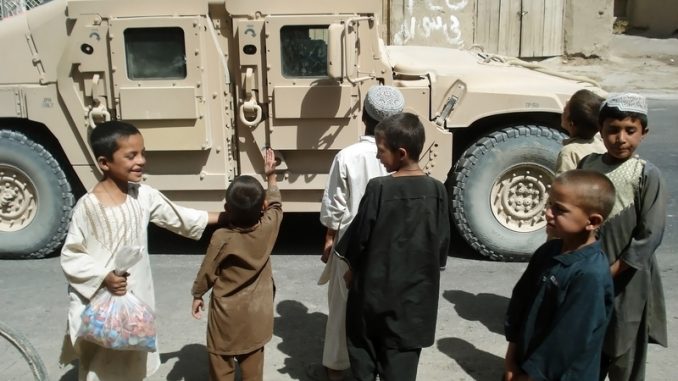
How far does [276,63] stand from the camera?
17.4 feet

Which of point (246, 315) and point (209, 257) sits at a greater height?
point (209, 257)

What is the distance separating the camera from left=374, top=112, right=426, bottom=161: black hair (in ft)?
9.90

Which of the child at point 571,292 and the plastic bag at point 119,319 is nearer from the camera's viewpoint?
the child at point 571,292

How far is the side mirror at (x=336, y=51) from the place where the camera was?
16.3 ft

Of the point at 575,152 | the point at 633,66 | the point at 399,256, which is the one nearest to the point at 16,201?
the point at 399,256

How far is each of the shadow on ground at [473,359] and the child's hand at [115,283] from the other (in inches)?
76.4

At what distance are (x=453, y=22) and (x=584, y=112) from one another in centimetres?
1261

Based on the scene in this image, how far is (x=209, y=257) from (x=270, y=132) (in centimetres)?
224

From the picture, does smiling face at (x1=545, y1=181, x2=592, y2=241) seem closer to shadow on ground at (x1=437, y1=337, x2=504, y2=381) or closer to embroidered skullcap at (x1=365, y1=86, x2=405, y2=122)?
embroidered skullcap at (x1=365, y1=86, x2=405, y2=122)

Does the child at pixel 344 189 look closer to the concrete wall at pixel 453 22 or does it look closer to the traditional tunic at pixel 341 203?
the traditional tunic at pixel 341 203

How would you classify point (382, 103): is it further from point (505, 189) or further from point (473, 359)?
point (505, 189)

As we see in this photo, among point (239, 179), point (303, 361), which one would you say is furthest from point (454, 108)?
point (239, 179)

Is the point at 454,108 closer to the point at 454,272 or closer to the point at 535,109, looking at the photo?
the point at 535,109

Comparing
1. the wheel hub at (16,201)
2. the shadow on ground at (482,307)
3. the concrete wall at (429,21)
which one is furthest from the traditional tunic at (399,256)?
the concrete wall at (429,21)
